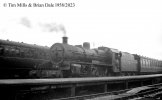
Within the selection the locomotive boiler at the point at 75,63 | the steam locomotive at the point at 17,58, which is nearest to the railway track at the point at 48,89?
the locomotive boiler at the point at 75,63

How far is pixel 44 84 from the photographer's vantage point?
8.20 m

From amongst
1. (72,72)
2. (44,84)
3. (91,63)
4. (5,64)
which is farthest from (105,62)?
(44,84)

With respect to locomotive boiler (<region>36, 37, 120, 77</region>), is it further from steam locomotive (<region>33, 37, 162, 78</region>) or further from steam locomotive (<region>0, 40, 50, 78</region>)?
steam locomotive (<region>0, 40, 50, 78</region>)

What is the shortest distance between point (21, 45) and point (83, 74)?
5275mm

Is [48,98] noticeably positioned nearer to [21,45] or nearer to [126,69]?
[21,45]

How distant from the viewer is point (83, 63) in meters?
13.5

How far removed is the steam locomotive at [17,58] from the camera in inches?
500

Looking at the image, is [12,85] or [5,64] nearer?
[12,85]

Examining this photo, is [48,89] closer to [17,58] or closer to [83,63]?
[83,63]

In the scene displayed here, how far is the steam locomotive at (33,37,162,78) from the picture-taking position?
1255 centimetres

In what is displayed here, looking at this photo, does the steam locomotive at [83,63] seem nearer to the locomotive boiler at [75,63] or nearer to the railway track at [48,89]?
the locomotive boiler at [75,63]

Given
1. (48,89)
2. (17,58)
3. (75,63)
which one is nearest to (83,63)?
(75,63)

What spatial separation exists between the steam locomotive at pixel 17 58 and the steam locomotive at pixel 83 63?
141 centimetres

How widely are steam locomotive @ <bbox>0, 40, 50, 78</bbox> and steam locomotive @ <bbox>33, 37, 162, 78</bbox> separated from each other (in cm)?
141
